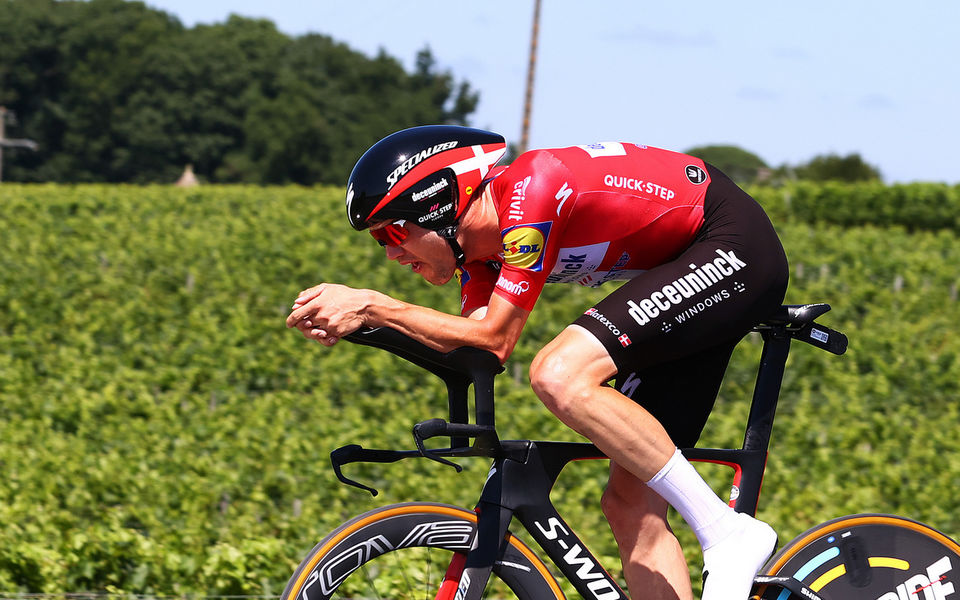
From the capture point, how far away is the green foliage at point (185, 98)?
269ft

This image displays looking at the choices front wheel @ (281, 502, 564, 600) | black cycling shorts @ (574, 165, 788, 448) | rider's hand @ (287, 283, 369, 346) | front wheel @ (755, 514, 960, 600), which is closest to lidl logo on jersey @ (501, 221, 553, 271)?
black cycling shorts @ (574, 165, 788, 448)

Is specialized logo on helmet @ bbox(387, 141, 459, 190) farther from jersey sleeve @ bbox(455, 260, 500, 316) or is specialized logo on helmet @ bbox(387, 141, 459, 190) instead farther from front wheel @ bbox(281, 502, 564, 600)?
front wheel @ bbox(281, 502, 564, 600)

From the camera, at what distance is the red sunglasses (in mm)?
3064

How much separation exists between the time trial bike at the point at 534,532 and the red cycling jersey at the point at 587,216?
1.07 feet

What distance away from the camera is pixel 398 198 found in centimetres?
299

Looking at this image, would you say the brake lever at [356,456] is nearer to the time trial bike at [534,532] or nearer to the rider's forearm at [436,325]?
the time trial bike at [534,532]

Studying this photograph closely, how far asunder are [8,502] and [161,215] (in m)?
15.7

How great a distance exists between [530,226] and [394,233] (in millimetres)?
419

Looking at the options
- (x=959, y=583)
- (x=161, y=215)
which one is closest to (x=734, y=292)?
(x=959, y=583)

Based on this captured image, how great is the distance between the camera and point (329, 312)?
2.77m

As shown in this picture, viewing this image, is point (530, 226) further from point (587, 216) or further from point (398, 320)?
point (398, 320)

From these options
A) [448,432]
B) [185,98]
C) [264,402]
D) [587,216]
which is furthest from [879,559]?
[185,98]

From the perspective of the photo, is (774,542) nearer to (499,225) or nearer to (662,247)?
(662,247)

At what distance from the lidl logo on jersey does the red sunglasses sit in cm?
32
